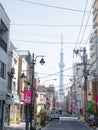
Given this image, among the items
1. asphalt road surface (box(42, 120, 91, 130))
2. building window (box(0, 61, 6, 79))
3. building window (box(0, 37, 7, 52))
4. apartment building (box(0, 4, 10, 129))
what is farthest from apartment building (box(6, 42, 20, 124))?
building window (box(0, 37, 7, 52))

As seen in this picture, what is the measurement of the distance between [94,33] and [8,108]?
44.7 metres

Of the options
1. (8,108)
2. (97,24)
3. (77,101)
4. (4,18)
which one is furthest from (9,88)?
(77,101)

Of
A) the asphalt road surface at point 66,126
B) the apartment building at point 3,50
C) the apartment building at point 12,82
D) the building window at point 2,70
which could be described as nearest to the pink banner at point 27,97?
the apartment building at point 3,50

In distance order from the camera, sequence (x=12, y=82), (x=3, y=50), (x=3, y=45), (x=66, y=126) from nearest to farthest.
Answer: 1. (x=3, y=50)
2. (x=3, y=45)
3. (x=12, y=82)
4. (x=66, y=126)

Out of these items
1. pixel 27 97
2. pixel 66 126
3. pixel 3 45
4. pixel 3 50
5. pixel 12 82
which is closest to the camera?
pixel 27 97

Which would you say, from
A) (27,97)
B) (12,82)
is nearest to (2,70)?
(27,97)

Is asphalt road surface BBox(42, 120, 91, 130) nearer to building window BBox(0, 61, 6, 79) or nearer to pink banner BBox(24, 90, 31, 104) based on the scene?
building window BBox(0, 61, 6, 79)

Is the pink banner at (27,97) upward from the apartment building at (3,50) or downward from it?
downward

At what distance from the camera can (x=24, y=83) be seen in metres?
59.0

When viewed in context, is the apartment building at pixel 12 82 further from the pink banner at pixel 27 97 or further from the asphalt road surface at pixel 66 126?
the pink banner at pixel 27 97

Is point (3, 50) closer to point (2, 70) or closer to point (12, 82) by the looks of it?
point (2, 70)

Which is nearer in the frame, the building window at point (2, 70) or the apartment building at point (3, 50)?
the apartment building at point (3, 50)

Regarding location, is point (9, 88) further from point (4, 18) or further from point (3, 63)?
→ point (4, 18)

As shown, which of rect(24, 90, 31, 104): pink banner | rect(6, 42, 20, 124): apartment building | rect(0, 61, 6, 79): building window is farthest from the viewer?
rect(6, 42, 20, 124): apartment building
